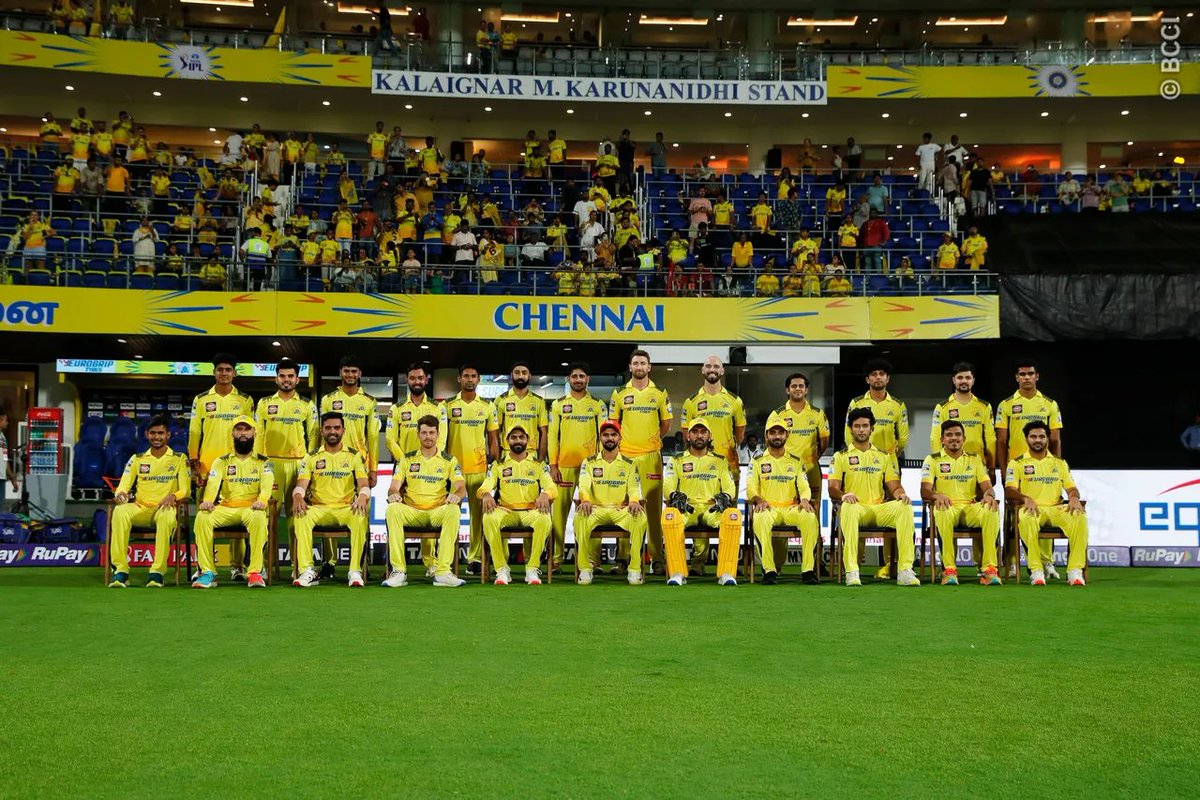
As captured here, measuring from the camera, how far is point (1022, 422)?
41.4 ft

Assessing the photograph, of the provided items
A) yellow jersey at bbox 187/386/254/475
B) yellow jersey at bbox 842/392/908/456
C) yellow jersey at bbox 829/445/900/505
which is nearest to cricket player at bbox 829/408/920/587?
yellow jersey at bbox 829/445/900/505

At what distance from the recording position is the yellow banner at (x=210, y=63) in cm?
2639

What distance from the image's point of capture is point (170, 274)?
69.1 feet

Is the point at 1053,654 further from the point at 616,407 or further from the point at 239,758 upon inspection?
the point at 616,407

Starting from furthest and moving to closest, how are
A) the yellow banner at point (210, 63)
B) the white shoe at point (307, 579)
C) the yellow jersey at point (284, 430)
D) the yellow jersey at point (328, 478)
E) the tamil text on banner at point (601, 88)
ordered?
the tamil text on banner at point (601, 88) → the yellow banner at point (210, 63) → the yellow jersey at point (284, 430) → the yellow jersey at point (328, 478) → the white shoe at point (307, 579)

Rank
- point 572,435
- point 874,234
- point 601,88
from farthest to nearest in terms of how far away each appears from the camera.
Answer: point 601,88
point 874,234
point 572,435

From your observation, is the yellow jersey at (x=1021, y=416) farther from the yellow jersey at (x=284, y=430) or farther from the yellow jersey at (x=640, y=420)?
the yellow jersey at (x=284, y=430)

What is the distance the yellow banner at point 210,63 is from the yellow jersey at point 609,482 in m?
18.1

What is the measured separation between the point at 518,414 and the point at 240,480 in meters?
3.01

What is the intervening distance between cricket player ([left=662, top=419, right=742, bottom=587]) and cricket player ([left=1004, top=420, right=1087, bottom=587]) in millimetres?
2802

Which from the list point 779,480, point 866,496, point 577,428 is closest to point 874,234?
point 577,428

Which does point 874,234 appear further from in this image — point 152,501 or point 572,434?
point 152,501

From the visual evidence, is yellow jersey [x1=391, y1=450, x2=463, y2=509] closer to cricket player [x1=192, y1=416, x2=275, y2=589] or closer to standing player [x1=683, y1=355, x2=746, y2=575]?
cricket player [x1=192, y1=416, x2=275, y2=589]

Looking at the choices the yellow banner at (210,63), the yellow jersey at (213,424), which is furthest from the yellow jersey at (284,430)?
the yellow banner at (210,63)
